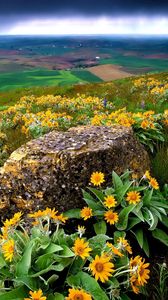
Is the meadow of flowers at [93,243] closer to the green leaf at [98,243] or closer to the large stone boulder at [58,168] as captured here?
the green leaf at [98,243]

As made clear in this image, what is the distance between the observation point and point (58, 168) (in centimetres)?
449

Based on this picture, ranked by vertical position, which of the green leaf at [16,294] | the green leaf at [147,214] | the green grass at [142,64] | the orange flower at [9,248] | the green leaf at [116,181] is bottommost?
the green grass at [142,64]

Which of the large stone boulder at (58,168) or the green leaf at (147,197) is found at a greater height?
the large stone boulder at (58,168)

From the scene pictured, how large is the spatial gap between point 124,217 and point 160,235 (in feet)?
1.56

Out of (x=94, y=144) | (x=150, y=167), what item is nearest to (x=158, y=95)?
A: (x=150, y=167)

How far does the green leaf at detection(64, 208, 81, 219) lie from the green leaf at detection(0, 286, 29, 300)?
1.22m

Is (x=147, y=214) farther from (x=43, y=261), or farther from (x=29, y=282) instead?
(x=29, y=282)

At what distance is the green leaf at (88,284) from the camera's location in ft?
10.1

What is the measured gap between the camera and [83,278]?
3229 mm

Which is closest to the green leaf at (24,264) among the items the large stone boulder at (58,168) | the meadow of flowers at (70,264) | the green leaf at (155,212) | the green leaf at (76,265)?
the meadow of flowers at (70,264)

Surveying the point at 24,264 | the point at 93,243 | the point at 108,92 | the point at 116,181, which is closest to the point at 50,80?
the point at 108,92

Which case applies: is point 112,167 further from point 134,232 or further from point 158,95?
point 158,95

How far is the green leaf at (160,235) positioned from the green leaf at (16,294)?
65.7 inches

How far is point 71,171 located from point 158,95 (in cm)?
980
